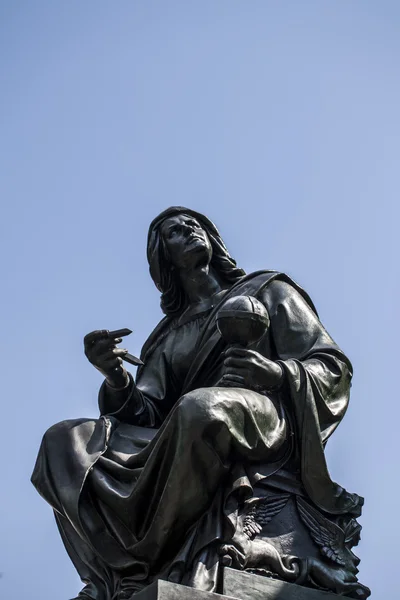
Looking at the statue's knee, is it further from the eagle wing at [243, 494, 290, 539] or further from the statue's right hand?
the statue's right hand

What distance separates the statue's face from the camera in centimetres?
1084

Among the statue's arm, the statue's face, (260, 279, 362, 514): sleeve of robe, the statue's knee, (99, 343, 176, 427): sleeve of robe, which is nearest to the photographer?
the statue's knee

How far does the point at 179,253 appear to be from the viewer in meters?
10.9

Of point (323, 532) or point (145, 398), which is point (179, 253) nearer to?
point (145, 398)

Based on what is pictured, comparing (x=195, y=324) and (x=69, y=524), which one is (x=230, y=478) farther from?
(x=195, y=324)

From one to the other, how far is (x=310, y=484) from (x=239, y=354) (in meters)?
1.00

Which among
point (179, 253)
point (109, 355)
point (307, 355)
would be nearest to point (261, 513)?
point (307, 355)

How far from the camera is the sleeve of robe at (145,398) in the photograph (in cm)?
1018

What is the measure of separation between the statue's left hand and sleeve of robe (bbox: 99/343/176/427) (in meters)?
1.10

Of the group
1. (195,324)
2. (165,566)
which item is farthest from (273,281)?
(165,566)

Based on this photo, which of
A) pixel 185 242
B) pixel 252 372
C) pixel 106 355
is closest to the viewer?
pixel 252 372

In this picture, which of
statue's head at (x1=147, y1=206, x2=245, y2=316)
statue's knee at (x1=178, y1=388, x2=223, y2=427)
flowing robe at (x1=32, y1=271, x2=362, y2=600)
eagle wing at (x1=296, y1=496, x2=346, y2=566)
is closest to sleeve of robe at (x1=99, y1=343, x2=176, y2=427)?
flowing robe at (x1=32, y1=271, x2=362, y2=600)

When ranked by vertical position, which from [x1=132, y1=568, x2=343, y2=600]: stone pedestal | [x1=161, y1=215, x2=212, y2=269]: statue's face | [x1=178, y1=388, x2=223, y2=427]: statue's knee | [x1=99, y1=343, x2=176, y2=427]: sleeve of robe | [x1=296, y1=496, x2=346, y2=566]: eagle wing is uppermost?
[x1=161, y1=215, x2=212, y2=269]: statue's face

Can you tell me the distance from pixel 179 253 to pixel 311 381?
1.95 meters
